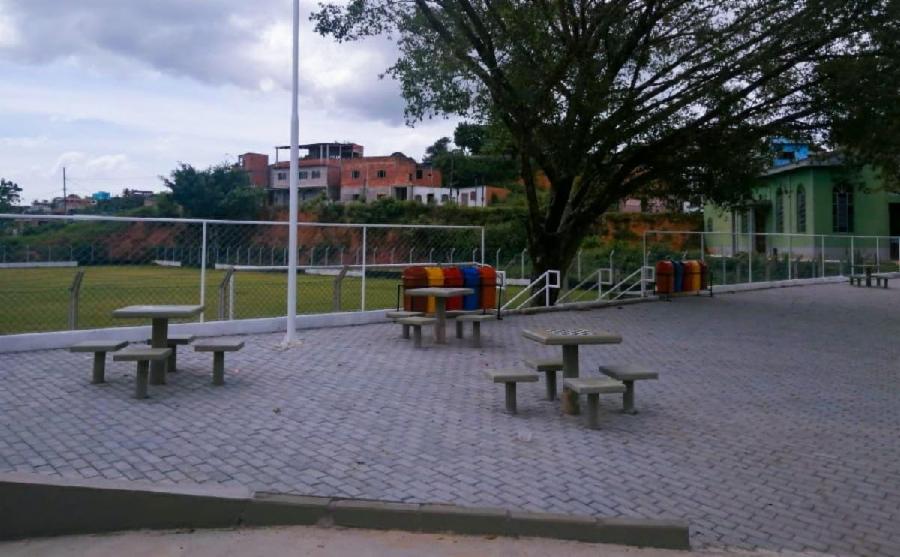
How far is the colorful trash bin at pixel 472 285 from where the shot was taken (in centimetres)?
1488

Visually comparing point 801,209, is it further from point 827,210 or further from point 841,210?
point 841,210

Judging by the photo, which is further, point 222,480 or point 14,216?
point 14,216

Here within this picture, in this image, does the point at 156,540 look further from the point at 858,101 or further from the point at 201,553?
the point at 858,101

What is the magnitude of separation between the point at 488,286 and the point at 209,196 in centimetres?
4488

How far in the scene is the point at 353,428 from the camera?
645 centimetres

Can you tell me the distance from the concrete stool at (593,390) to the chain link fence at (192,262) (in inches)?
264

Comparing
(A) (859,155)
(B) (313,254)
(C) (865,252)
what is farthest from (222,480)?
(C) (865,252)

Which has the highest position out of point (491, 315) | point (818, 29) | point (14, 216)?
point (818, 29)

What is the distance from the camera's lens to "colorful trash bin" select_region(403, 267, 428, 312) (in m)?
14.1

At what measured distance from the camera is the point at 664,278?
68.6 ft

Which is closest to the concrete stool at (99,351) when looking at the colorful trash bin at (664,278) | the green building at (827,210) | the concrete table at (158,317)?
the concrete table at (158,317)

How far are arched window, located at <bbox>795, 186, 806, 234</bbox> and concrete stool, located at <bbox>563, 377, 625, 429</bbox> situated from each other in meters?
37.5

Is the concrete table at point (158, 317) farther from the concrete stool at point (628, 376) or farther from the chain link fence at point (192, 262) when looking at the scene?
the concrete stool at point (628, 376)

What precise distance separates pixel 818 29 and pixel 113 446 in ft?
53.3
